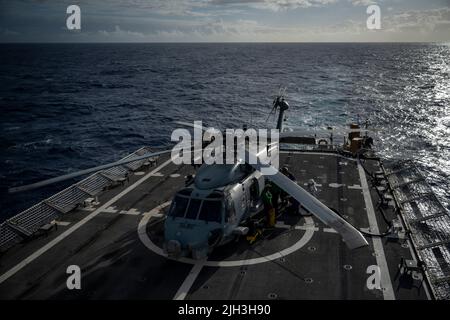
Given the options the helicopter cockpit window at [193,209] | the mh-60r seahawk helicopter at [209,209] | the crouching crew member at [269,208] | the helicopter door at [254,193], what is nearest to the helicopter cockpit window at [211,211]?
the mh-60r seahawk helicopter at [209,209]

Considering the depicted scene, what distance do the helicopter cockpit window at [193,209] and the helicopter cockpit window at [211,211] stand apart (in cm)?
29

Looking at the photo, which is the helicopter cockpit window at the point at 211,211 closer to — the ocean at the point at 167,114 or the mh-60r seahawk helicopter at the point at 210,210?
the mh-60r seahawk helicopter at the point at 210,210

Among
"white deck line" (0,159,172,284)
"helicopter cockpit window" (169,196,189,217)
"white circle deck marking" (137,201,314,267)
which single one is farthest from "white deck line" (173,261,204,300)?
"white deck line" (0,159,172,284)

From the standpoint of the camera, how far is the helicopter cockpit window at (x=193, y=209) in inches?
713

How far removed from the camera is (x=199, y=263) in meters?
18.0

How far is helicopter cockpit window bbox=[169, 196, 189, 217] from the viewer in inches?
722

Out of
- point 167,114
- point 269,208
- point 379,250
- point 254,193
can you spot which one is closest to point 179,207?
point 254,193

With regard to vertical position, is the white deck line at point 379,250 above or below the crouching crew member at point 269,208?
below

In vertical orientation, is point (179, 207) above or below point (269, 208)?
above

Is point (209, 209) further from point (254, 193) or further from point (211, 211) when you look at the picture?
point (254, 193)

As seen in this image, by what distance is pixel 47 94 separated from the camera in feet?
296

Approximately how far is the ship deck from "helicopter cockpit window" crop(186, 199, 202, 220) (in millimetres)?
2409

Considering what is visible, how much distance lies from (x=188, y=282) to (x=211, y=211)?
364cm
